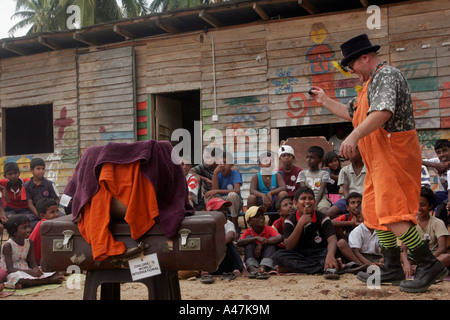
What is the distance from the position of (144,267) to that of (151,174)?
0.53m

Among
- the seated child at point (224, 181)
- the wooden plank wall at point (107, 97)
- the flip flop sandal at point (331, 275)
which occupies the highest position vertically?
the wooden plank wall at point (107, 97)

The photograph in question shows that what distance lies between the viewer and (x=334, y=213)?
5.98 m

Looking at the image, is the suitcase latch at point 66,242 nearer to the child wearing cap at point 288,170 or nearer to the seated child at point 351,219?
the seated child at point 351,219

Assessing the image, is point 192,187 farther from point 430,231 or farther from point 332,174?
point 430,231

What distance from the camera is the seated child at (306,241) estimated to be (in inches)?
198

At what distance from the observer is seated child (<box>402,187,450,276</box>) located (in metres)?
4.59

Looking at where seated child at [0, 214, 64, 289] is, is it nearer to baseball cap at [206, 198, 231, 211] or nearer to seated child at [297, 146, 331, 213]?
baseball cap at [206, 198, 231, 211]

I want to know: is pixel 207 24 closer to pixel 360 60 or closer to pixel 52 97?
pixel 52 97

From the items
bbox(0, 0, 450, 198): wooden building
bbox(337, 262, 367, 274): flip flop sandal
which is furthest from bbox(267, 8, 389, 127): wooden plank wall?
bbox(337, 262, 367, 274): flip flop sandal

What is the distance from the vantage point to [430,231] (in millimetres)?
4750

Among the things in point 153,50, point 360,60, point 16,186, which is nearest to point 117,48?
point 153,50

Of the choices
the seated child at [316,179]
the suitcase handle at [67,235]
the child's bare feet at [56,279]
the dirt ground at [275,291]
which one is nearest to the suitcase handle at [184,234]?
the suitcase handle at [67,235]

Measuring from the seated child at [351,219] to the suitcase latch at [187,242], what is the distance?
3.31m

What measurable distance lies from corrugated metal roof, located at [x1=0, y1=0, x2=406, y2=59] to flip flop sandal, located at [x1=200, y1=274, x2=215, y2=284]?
17.5 feet
